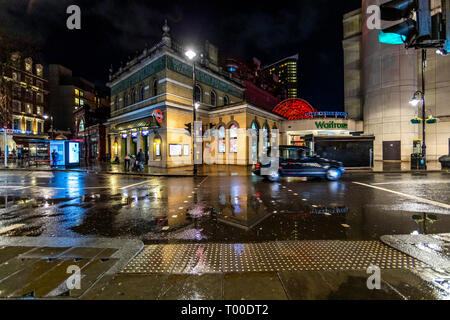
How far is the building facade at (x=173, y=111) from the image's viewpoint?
20578mm

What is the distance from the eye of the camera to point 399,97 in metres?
26.4

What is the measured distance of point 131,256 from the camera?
3.12 metres

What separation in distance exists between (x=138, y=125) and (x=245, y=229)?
69.7 ft

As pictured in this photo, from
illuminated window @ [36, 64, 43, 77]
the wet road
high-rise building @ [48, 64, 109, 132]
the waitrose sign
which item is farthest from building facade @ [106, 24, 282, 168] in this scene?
high-rise building @ [48, 64, 109, 132]

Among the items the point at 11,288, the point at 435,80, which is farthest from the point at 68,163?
the point at 435,80

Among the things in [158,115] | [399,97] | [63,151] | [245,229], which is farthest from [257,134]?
[245,229]

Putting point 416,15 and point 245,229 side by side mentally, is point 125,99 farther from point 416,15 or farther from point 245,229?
point 416,15

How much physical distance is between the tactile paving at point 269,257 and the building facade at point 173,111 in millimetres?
15819

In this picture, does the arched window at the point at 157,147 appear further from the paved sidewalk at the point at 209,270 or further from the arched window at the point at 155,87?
the paved sidewalk at the point at 209,270

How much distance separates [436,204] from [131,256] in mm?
8222

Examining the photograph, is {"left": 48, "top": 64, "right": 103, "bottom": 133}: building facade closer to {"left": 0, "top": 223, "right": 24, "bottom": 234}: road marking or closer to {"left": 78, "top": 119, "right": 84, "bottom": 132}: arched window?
{"left": 78, "top": 119, "right": 84, "bottom": 132}: arched window

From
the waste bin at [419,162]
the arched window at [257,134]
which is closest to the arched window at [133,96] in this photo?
the arched window at [257,134]

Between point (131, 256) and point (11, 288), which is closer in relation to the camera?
point (11, 288)
